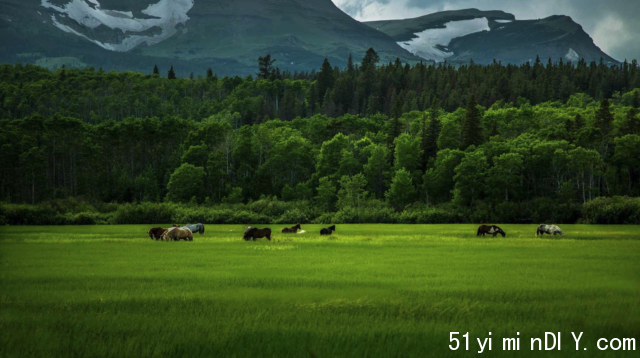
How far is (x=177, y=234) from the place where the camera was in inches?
1769

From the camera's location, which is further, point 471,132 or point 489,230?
point 471,132

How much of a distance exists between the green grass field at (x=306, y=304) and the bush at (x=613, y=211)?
161 feet

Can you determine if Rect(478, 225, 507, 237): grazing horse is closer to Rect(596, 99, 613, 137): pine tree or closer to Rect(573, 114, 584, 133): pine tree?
Rect(596, 99, 613, 137): pine tree

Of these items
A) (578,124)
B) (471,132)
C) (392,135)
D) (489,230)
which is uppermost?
(578,124)

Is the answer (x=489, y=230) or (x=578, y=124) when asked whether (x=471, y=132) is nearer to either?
(x=578, y=124)

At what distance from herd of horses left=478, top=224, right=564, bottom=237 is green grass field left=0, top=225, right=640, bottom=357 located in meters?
19.7

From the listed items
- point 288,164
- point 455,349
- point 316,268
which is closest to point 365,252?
point 316,268

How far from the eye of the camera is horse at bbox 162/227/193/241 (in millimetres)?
44625

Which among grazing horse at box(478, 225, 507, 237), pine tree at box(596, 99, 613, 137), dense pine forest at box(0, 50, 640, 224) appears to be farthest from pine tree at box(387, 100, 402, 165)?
grazing horse at box(478, 225, 507, 237)

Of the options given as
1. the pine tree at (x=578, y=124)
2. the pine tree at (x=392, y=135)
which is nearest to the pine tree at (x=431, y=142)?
the pine tree at (x=392, y=135)

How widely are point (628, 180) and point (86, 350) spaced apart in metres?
121

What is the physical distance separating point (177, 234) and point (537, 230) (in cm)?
3062

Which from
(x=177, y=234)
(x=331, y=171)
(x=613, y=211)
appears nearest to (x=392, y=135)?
(x=331, y=171)

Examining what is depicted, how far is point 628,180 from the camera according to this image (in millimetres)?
113000
